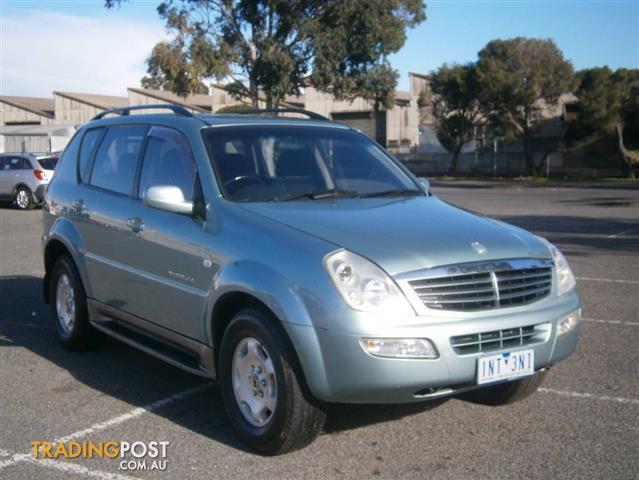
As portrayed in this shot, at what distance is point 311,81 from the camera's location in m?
35.0

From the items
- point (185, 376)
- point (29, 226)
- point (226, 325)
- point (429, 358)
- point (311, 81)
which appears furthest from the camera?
point (311, 81)

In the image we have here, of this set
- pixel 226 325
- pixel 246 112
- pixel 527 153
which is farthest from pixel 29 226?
pixel 527 153

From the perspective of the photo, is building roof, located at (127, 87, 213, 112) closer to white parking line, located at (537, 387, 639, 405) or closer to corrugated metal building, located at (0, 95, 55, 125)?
corrugated metal building, located at (0, 95, 55, 125)

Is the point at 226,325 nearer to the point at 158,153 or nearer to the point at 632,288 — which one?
the point at 158,153

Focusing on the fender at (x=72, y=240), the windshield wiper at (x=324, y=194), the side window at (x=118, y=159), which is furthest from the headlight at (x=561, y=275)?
the fender at (x=72, y=240)

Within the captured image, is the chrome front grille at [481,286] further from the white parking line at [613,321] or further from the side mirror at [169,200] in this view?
the white parking line at [613,321]

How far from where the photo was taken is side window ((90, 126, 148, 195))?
6062 millimetres

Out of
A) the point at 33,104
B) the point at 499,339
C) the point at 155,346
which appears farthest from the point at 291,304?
the point at 33,104

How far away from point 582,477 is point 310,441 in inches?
57.0

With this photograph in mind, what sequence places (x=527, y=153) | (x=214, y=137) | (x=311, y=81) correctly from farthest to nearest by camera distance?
(x=527, y=153) < (x=311, y=81) < (x=214, y=137)

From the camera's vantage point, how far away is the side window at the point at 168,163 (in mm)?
5387

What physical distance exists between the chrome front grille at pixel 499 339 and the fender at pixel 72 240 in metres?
3.39

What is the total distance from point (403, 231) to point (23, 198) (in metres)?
20.3

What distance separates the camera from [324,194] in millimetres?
5328
